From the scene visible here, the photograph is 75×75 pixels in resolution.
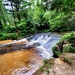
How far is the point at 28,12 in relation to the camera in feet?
57.8

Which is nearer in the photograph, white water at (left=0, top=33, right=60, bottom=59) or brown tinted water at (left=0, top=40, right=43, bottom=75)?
brown tinted water at (left=0, top=40, right=43, bottom=75)

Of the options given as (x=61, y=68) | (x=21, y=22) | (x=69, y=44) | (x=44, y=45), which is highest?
(x=61, y=68)

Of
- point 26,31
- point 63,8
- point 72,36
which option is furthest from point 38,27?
point 63,8

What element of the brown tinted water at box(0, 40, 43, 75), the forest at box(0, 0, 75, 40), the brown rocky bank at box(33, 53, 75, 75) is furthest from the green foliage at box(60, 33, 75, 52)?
the forest at box(0, 0, 75, 40)

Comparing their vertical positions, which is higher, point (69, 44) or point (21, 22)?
point (69, 44)

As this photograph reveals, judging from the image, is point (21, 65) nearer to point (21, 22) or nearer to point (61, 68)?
point (61, 68)

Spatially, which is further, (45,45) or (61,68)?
(45,45)

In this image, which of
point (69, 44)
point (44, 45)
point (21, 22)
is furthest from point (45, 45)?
point (21, 22)

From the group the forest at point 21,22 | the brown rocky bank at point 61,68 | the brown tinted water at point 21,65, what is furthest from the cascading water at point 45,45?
the brown rocky bank at point 61,68

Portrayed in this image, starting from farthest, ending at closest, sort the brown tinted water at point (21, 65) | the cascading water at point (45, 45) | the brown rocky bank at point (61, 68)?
the cascading water at point (45, 45)
the brown tinted water at point (21, 65)
the brown rocky bank at point (61, 68)

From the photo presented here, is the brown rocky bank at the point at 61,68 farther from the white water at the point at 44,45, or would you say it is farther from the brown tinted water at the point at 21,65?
the white water at the point at 44,45

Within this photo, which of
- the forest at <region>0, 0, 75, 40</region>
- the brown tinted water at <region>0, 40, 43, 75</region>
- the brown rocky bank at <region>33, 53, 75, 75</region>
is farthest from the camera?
the forest at <region>0, 0, 75, 40</region>

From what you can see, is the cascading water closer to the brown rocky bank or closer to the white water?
the white water

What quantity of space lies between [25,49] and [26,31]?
17.9ft
